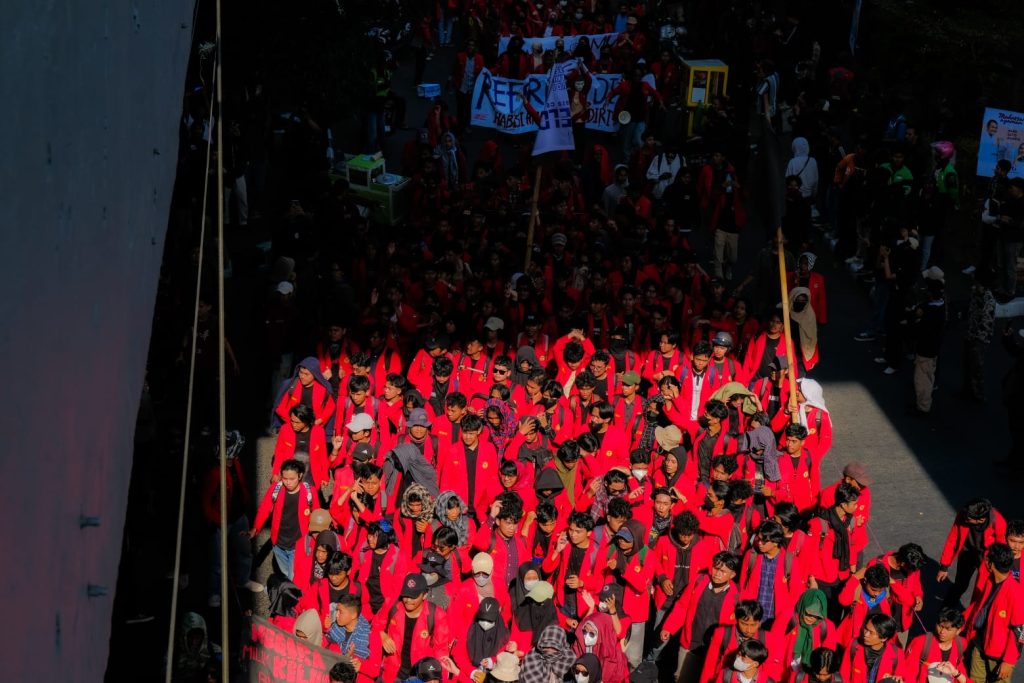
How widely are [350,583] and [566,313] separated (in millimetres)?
5314

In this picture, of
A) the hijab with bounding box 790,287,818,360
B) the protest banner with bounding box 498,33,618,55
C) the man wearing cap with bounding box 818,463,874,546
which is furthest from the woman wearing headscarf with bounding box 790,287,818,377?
the protest banner with bounding box 498,33,618,55

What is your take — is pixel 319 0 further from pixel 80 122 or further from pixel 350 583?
pixel 80 122

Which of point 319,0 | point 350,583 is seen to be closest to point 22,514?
point 350,583

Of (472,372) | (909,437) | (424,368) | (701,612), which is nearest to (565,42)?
(909,437)

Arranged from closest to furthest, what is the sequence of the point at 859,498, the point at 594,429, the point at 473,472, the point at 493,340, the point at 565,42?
the point at 859,498 < the point at 473,472 < the point at 594,429 < the point at 493,340 < the point at 565,42

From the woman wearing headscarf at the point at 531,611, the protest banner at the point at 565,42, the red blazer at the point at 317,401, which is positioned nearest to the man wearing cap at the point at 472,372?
the red blazer at the point at 317,401

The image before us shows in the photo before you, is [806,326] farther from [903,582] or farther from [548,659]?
[548,659]

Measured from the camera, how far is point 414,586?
8664 mm

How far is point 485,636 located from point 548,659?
18.7 inches

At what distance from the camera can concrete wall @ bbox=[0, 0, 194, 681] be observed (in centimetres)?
287

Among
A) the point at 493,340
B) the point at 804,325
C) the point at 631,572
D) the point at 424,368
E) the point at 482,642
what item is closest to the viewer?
the point at 482,642

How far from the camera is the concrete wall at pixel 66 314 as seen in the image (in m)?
2.87

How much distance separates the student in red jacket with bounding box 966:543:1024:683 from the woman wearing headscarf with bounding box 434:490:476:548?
11.6 ft

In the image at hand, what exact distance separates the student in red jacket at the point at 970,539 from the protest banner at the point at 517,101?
11848 millimetres
